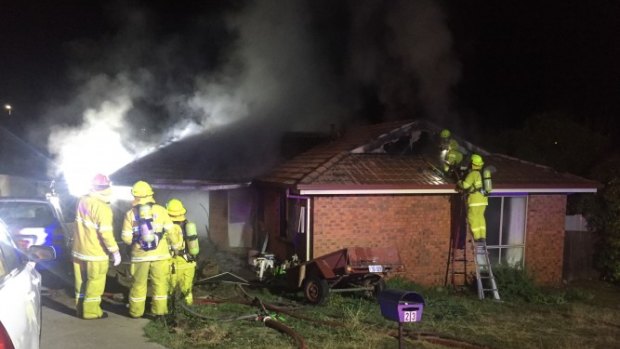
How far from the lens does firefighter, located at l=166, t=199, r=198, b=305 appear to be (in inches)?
274

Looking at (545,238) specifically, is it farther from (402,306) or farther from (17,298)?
(17,298)

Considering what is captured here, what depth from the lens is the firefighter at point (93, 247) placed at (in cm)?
621

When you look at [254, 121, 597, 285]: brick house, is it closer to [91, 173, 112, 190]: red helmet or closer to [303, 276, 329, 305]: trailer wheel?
[303, 276, 329, 305]: trailer wheel

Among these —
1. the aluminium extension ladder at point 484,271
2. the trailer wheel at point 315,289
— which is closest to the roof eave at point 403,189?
the aluminium extension ladder at point 484,271

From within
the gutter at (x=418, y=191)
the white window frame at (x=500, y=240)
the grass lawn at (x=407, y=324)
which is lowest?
the grass lawn at (x=407, y=324)

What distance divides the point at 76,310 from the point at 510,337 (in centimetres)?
578

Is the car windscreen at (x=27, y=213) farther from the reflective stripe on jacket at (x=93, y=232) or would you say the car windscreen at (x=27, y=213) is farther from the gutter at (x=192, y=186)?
the gutter at (x=192, y=186)

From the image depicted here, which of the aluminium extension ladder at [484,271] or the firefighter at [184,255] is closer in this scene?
the firefighter at [184,255]

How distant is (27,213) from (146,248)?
3.68 metres

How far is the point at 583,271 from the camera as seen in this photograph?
1185 cm

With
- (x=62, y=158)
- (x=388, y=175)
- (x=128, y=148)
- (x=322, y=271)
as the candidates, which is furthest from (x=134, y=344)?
(x=62, y=158)

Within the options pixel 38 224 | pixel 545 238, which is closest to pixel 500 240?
pixel 545 238

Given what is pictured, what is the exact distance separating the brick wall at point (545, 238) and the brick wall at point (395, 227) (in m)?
2.02

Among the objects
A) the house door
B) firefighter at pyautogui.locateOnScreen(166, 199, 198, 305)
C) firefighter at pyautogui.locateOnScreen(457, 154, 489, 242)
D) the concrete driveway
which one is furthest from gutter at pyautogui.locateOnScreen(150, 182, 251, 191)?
firefighter at pyautogui.locateOnScreen(457, 154, 489, 242)
